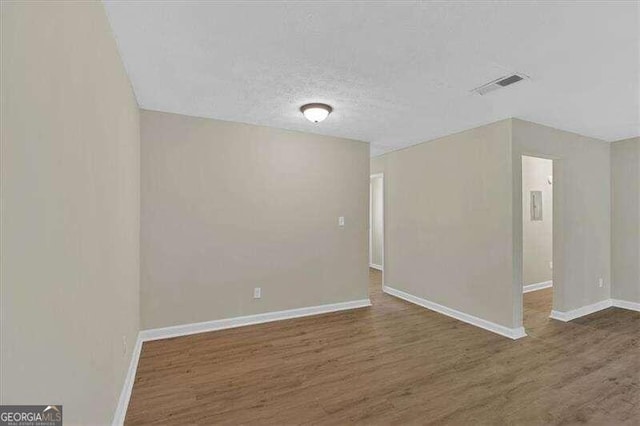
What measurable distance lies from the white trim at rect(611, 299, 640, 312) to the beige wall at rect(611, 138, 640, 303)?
0.04 m

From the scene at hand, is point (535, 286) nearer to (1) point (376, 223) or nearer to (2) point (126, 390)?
(1) point (376, 223)

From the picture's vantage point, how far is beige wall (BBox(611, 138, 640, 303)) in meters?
4.35

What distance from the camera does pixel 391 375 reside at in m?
2.61

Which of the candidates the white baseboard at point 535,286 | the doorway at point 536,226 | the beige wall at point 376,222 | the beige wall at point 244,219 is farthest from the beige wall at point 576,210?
the beige wall at point 376,222

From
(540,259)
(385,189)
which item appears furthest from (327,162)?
(540,259)

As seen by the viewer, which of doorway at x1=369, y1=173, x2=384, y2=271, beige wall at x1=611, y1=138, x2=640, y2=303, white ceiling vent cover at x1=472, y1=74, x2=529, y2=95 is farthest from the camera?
doorway at x1=369, y1=173, x2=384, y2=271

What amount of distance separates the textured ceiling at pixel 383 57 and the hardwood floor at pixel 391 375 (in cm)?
247

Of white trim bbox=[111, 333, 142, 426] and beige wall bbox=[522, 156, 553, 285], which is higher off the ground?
beige wall bbox=[522, 156, 553, 285]

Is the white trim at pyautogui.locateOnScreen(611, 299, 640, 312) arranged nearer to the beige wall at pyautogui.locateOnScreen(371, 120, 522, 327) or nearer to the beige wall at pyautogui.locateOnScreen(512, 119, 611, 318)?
the beige wall at pyautogui.locateOnScreen(512, 119, 611, 318)

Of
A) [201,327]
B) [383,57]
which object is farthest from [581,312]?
[201,327]

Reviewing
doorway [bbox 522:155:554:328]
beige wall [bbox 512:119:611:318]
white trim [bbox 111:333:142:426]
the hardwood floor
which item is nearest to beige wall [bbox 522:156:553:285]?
doorway [bbox 522:155:554:328]

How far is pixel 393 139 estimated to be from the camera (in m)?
4.55

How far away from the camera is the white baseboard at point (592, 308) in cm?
399

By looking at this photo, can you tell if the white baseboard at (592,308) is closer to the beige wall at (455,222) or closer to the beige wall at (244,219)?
the beige wall at (455,222)
